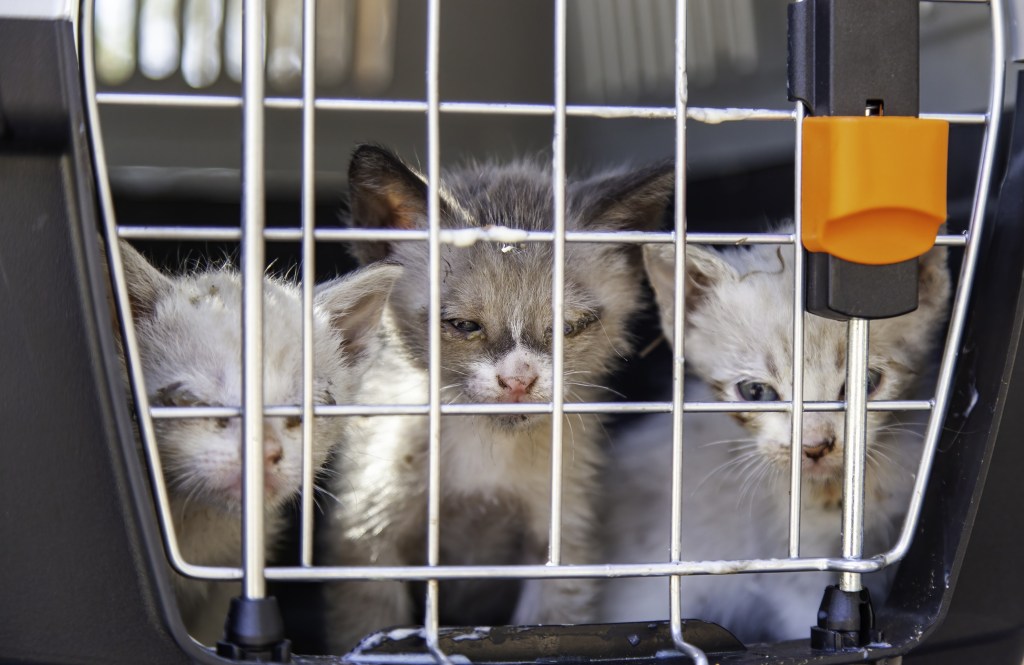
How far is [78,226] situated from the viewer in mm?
794

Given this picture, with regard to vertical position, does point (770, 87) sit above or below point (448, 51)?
below

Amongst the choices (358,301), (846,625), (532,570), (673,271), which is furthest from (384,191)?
(846,625)

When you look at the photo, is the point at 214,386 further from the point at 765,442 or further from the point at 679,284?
the point at 765,442

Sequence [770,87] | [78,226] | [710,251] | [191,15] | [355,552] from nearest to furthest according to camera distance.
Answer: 1. [78,226]
2. [710,251]
3. [355,552]
4. [770,87]
5. [191,15]

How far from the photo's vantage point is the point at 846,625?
2.92 feet

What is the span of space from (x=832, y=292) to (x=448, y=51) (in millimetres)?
1291

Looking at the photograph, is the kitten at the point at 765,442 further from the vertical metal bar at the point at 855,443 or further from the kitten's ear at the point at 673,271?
the vertical metal bar at the point at 855,443

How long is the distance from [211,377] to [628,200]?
0.62m

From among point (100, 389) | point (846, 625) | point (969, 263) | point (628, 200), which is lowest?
point (846, 625)

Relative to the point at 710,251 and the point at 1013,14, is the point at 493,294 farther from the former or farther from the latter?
the point at 1013,14

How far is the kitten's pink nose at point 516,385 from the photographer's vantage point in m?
1.32

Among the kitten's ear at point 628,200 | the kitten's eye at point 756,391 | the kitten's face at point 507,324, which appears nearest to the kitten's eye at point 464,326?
the kitten's face at point 507,324

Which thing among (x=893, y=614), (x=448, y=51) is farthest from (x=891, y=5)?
(x=448, y=51)

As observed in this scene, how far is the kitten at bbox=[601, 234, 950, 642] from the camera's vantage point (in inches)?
51.1
